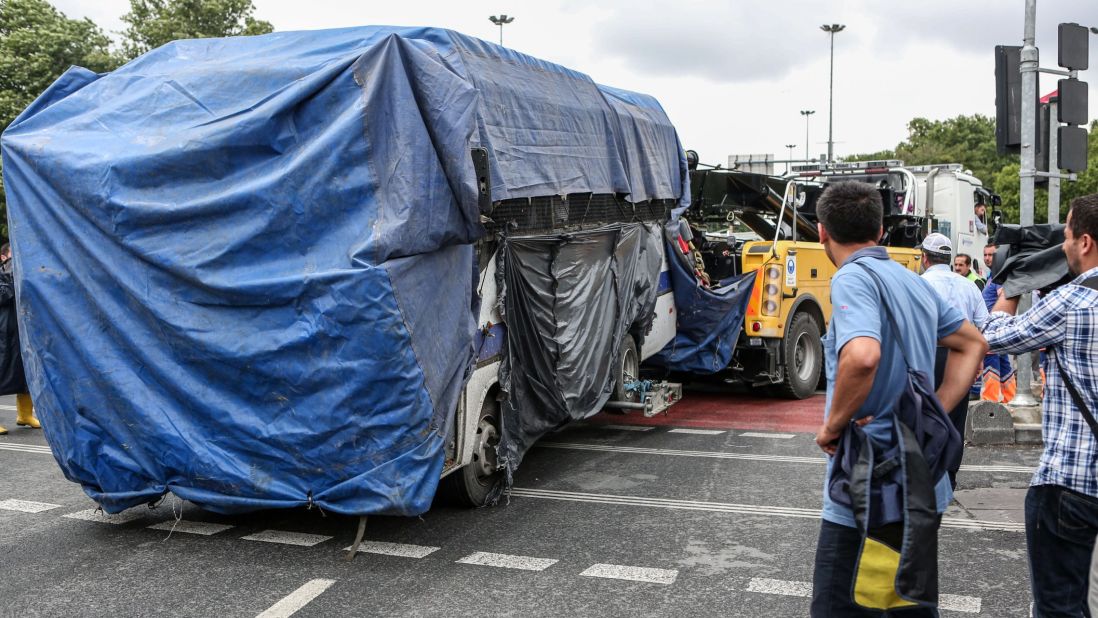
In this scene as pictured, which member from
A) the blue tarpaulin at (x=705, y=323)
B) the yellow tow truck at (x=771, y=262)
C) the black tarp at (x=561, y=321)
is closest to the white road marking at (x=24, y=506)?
the black tarp at (x=561, y=321)

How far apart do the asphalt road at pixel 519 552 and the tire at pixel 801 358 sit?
10.1ft

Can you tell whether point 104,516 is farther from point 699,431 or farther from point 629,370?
point 699,431

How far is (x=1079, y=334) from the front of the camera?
11.8ft

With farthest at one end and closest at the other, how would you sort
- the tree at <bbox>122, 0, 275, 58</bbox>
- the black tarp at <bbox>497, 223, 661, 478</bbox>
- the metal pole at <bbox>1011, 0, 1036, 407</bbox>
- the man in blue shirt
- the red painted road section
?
1. the tree at <bbox>122, 0, 275, 58</bbox>
2. the red painted road section
3. the metal pole at <bbox>1011, 0, 1036, 407</bbox>
4. the black tarp at <bbox>497, 223, 661, 478</bbox>
5. the man in blue shirt

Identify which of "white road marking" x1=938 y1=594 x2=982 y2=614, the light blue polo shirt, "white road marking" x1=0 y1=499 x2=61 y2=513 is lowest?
"white road marking" x1=938 y1=594 x2=982 y2=614

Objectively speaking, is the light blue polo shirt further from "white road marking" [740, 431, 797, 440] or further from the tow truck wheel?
"white road marking" [740, 431, 797, 440]

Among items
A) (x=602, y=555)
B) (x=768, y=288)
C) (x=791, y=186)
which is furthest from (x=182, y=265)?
(x=791, y=186)

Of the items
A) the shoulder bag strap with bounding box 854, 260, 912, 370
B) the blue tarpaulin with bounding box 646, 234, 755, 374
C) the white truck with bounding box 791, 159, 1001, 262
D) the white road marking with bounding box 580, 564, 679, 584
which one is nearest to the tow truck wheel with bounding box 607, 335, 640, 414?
the blue tarpaulin with bounding box 646, 234, 755, 374

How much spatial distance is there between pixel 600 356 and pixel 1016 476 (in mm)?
3150

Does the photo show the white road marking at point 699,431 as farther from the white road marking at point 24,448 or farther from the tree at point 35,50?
the tree at point 35,50

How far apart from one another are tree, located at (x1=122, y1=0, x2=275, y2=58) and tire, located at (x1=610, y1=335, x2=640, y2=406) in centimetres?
2086

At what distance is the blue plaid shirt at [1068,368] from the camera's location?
355 cm

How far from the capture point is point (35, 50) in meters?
23.5

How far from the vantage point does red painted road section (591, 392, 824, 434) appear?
981 cm
